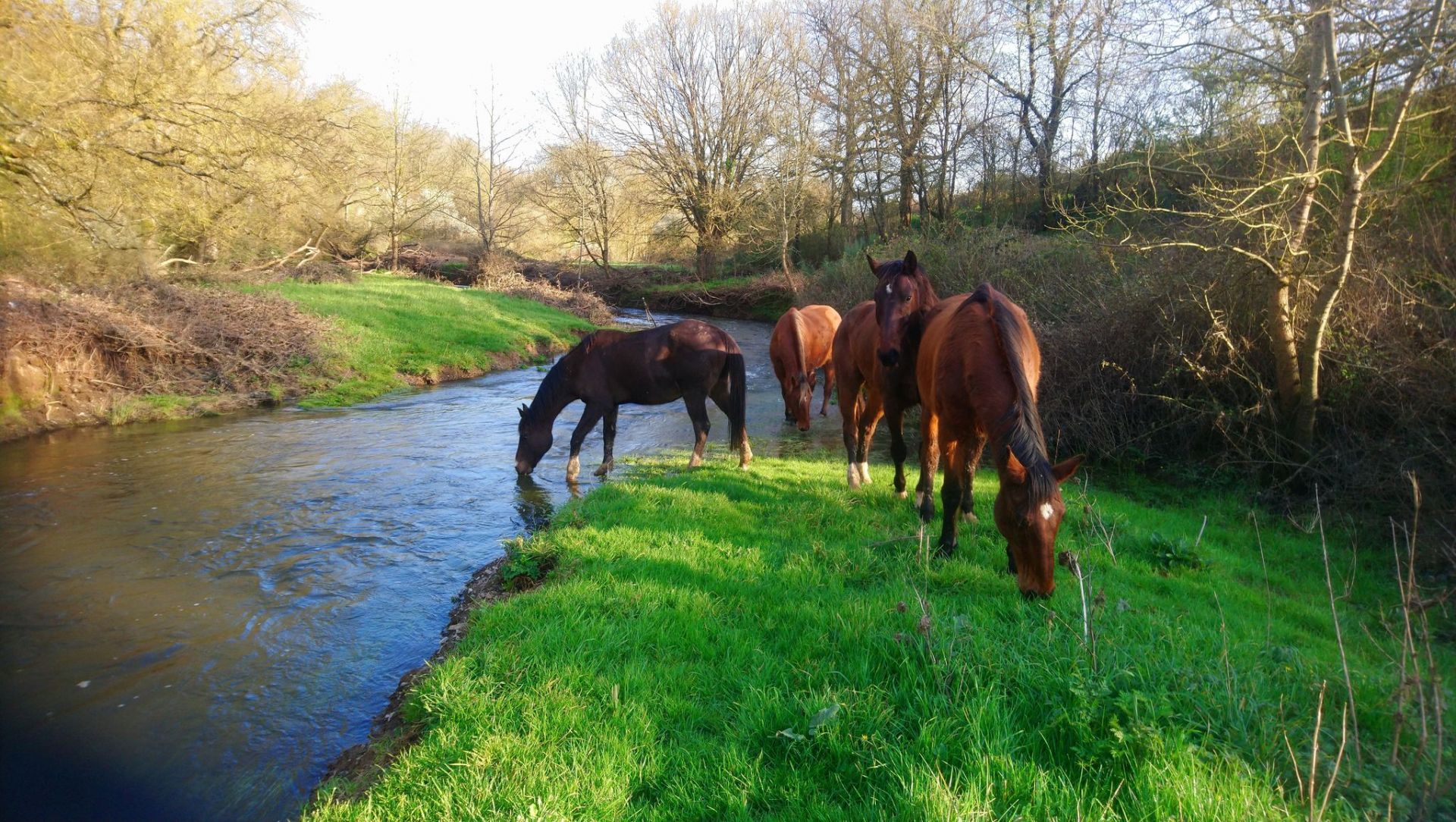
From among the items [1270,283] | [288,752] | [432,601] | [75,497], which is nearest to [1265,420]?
[1270,283]

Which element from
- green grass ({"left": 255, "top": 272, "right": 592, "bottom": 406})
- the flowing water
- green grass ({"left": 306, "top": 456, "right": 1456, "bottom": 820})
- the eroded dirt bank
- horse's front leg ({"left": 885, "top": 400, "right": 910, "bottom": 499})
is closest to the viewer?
green grass ({"left": 306, "top": 456, "right": 1456, "bottom": 820})

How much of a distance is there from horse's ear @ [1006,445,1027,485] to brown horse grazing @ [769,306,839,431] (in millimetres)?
6792

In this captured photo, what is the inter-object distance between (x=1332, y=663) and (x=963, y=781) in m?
2.62

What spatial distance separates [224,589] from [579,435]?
14.1 feet

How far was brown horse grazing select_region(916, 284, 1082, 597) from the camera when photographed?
12.9 feet

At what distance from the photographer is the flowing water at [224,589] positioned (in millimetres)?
3641

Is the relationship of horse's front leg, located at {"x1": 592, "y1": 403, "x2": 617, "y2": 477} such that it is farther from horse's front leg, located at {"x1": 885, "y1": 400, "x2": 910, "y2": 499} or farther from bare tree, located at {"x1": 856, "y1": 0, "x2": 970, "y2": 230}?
bare tree, located at {"x1": 856, "y1": 0, "x2": 970, "y2": 230}

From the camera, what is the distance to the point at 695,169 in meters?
32.7

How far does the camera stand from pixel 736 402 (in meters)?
8.88

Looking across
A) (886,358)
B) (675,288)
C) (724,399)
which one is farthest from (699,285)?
(886,358)

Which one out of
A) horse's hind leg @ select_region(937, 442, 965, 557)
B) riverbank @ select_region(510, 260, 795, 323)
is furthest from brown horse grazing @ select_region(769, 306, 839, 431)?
riverbank @ select_region(510, 260, 795, 323)

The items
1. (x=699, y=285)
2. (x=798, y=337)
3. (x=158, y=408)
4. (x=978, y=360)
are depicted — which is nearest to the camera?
(x=978, y=360)

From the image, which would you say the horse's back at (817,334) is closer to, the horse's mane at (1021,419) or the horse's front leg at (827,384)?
the horse's front leg at (827,384)

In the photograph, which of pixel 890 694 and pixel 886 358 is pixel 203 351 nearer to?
pixel 886 358
